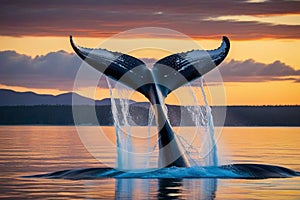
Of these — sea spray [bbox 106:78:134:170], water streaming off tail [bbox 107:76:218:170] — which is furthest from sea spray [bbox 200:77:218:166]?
sea spray [bbox 106:78:134:170]

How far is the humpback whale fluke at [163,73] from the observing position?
64.7 feet

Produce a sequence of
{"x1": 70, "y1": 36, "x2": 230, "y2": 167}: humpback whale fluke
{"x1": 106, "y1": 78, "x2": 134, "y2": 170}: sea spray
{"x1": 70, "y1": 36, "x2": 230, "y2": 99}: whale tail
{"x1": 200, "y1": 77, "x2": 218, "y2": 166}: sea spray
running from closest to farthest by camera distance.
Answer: {"x1": 70, "y1": 36, "x2": 230, "y2": 167}: humpback whale fluke < {"x1": 106, "y1": 78, "x2": 134, "y2": 170}: sea spray < {"x1": 70, "y1": 36, "x2": 230, "y2": 99}: whale tail < {"x1": 200, "y1": 77, "x2": 218, "y2": 166}: sea spray

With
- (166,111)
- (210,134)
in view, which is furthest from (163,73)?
(210,134)

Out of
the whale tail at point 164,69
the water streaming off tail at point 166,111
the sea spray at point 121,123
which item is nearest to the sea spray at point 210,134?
the water streaming off tail at point 166,111

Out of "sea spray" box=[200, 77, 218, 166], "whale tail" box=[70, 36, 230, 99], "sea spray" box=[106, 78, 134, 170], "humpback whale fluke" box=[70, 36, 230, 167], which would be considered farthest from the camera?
"sea spray" box=[200, 77, 218, 166]

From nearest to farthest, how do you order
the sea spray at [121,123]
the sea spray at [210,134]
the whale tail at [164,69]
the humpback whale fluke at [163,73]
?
1. the humpback whale fluke at [163,73]
2. the sea spray at [121,123]
3. the whale tail at [164,69]
4. the sea spray at [210,134]

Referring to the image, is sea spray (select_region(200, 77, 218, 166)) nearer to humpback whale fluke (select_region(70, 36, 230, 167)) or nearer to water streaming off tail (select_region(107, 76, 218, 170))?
water streaming off tail (select_region(107, 76, 218, 170))

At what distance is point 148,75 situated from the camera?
2044 centimetres

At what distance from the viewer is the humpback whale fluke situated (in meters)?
19.7

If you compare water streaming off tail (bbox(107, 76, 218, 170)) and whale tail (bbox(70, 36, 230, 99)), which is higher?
whale tail (bbox(70, 36, 230, 99))

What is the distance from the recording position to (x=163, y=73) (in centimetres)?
2061

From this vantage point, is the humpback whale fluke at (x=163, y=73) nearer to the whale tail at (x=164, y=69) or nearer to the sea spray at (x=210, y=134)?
the whale tail at (x=164, y=69)

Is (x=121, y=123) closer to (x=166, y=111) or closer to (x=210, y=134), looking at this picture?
(x=166, y=111)

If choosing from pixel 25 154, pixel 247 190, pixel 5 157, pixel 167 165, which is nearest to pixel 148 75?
pixel 167 165
